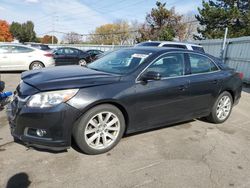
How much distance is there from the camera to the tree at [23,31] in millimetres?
75125

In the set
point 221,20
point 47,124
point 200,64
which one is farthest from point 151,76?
point 221,20

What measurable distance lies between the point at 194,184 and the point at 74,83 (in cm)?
201

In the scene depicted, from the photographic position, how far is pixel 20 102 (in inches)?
145

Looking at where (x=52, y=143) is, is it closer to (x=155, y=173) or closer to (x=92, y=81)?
(x=92, y=81)

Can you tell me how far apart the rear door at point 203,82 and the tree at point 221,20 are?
A: 24061 mm

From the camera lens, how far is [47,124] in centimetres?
352

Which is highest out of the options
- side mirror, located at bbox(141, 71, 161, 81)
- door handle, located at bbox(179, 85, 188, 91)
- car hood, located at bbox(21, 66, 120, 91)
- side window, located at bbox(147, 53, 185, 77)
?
side window, located at bbox(147, 53, 185, 77)

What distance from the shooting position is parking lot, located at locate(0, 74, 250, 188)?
3291mm

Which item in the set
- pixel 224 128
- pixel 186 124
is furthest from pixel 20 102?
pixel 224 128

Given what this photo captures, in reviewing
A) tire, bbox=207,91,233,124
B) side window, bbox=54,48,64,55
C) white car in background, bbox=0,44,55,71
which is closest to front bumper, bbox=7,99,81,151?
tire, bbox=207,91,233,124

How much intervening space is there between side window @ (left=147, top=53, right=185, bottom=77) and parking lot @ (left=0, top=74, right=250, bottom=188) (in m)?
1.10

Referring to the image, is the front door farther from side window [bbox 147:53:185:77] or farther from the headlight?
the headlight

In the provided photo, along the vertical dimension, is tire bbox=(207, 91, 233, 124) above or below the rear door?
below

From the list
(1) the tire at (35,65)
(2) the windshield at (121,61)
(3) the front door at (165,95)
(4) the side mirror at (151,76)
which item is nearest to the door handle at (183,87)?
(3) the front door at (165,95)
